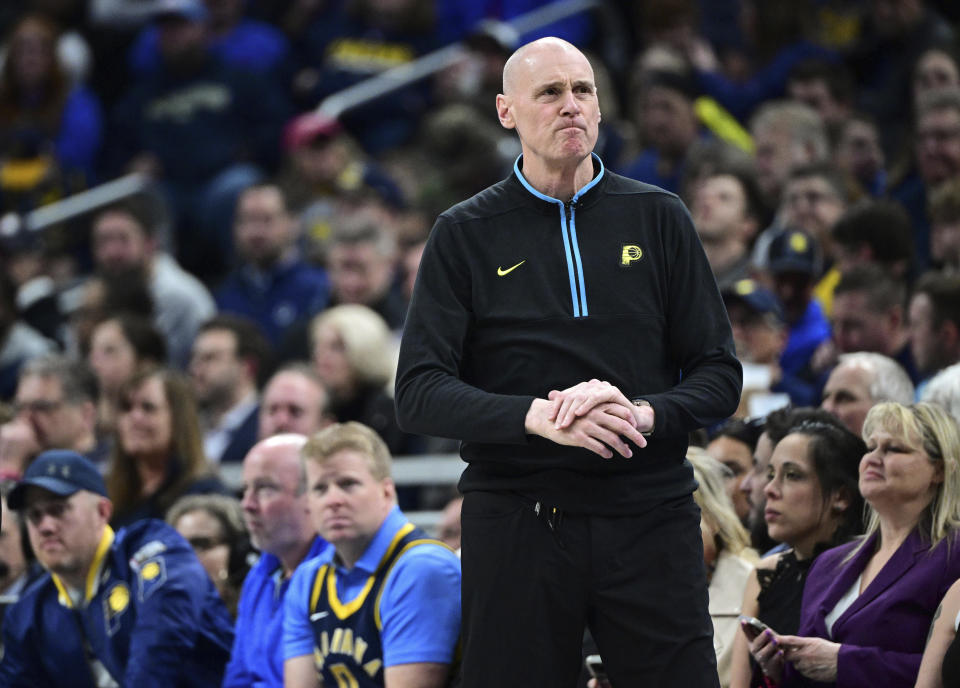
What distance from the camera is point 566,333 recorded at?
3.46 metres

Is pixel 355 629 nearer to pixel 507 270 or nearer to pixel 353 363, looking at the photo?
pixel 507 270

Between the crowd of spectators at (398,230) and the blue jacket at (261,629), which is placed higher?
the crowd of spectators at (398,230)

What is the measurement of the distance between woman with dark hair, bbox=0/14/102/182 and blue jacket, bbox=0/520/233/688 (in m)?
6.38

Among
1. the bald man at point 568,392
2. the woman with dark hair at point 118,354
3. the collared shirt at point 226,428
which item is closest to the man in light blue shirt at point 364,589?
the bald man at point 568,392

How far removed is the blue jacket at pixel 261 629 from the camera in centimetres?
550

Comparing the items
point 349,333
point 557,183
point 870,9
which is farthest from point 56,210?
point 557,183

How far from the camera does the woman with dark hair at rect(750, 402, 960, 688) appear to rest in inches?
171

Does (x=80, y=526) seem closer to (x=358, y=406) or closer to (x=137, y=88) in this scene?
(x=358, y=406)

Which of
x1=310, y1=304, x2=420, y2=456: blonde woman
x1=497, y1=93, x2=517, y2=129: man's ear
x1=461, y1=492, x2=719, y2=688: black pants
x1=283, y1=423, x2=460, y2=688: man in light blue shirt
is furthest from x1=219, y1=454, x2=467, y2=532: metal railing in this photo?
x1=461, y1=492, x2=719, y2=688: black pants

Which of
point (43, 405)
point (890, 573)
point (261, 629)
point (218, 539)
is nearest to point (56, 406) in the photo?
point (43, 405)

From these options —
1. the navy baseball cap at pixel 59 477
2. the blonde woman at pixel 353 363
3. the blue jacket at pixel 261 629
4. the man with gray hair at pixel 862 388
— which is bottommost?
the blue jacket at pixel 261 629

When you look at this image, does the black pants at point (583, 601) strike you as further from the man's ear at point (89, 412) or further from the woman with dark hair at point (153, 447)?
the man's ear at point (89, 412)

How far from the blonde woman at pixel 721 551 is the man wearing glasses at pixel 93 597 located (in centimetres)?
181

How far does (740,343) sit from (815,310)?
1.48 feet
